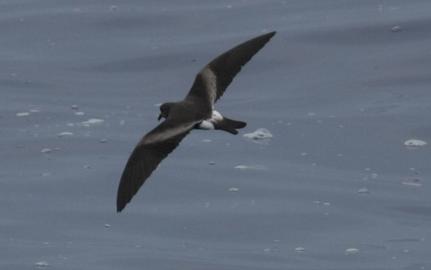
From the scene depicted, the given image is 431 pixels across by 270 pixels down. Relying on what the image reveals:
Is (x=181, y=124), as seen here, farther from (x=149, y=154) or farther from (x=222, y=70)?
(x=222, y=70)

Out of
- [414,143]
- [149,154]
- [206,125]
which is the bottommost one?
[414,143]

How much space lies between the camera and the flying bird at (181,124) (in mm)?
5957

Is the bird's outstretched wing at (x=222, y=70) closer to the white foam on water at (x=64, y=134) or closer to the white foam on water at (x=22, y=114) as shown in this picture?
the white foam on water at (x=64, y=134)

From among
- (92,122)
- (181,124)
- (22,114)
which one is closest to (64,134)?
(92,122)

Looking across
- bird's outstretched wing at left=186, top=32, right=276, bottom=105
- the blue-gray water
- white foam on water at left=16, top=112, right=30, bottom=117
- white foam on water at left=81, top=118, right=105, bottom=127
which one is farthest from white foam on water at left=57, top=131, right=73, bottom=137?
bird's outstretched wing at left=186, top=32, right=276, bottom=105

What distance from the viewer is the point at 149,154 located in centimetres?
603

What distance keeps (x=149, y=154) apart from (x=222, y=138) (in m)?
2.63

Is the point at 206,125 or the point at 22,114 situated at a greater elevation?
the point at 206,125

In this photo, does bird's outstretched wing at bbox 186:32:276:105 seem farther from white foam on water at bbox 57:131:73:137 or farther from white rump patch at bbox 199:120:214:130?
white foam on water at bbox 57:131:73:137

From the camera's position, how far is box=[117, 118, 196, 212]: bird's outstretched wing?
593 cm

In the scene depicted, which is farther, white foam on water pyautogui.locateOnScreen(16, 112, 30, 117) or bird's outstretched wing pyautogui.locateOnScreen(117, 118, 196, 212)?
white foam on water pyautogui.locateOnScreen(16, 112, 30, 117)

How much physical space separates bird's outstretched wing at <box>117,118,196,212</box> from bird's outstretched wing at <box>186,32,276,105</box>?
1.10 ft

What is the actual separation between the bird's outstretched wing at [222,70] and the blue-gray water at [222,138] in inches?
34.8

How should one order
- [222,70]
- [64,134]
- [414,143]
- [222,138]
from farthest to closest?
[64,134] < [222,138] < [414,143] < [222,70]
